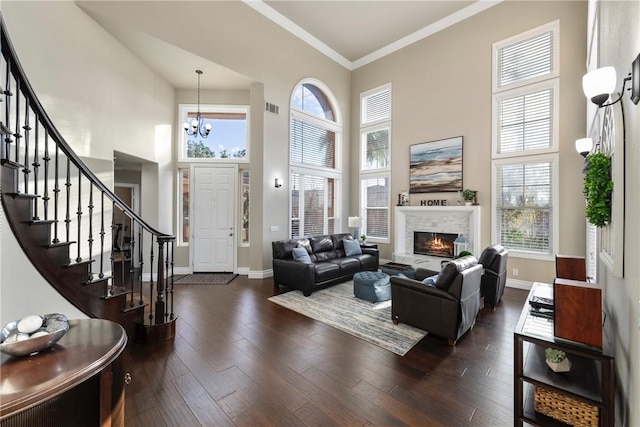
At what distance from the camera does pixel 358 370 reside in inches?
98.0

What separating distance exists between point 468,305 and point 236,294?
3558 millimetres

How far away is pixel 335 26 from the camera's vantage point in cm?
635

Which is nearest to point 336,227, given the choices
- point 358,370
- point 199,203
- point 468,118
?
point 199,203

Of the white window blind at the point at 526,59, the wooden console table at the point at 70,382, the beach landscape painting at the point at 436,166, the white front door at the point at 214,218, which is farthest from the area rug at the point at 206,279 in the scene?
the white window blind at the point at 526,59

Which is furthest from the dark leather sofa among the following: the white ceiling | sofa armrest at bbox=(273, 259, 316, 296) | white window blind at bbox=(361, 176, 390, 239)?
the white ceiling

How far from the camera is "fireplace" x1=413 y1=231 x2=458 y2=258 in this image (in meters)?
6.05

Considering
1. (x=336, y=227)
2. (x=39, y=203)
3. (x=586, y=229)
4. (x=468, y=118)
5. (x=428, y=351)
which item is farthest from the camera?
(x=336, y=227)

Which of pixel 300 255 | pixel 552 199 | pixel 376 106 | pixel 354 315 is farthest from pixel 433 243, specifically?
pixel 376 106

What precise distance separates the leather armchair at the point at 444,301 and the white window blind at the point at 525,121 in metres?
3.35

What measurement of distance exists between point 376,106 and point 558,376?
6.98 meters

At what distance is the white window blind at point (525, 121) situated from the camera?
4.88 m

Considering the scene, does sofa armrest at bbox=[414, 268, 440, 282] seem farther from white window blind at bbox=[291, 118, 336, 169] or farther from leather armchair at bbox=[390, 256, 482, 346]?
white window blind at bbox=[291, 118, 336, 169]

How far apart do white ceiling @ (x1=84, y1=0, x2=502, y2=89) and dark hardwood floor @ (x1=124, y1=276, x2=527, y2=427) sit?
4616 millimetres

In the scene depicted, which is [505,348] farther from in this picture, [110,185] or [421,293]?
[110,185]
